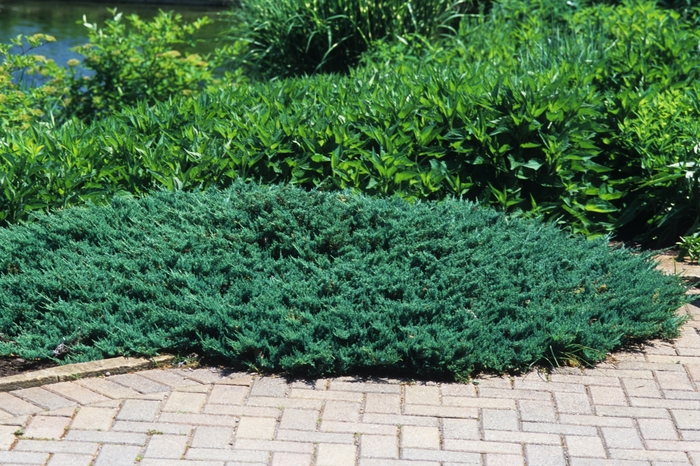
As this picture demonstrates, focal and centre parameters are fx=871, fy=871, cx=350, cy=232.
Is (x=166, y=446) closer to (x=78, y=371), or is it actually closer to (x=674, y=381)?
(x=78, y=371)

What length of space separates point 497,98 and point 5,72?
3.75m

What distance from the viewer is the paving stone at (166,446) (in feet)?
10.9

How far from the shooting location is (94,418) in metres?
3.55

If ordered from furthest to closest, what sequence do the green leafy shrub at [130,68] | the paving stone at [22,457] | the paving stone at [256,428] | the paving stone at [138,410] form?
the green leafy shrub at [130,68] → the paving stone at [138,410] → the paving stone at [256,428] → the paving stone at [22,457]

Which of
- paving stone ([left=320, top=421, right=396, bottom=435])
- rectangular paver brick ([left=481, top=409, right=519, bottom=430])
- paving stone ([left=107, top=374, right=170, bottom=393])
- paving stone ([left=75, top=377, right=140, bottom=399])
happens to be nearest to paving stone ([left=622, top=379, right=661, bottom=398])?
rectangular paver brick ([left=481, top=409, right=519, bottom=430])

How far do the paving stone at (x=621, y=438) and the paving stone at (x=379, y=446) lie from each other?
851mm

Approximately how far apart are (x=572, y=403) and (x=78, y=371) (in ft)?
7.17

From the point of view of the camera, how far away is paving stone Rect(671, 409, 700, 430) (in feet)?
11.8

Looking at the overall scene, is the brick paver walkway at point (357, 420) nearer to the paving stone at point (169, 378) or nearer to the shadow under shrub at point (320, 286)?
the paving stone at point (169, 378)

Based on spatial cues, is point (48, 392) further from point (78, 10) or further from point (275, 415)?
point (78, 10)

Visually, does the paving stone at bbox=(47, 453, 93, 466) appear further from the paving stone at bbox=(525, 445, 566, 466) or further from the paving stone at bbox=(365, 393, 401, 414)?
the paving stone at bbox=(525, 445, 566, 466)

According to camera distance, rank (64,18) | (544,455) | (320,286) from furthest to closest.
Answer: (64,18)
(320,286)
(544,455)

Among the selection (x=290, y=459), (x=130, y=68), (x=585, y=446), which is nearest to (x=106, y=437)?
(x=290, y=459)

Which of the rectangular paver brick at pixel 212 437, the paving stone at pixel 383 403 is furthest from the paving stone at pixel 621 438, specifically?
the rectangular paver brick at pixel 212 437
